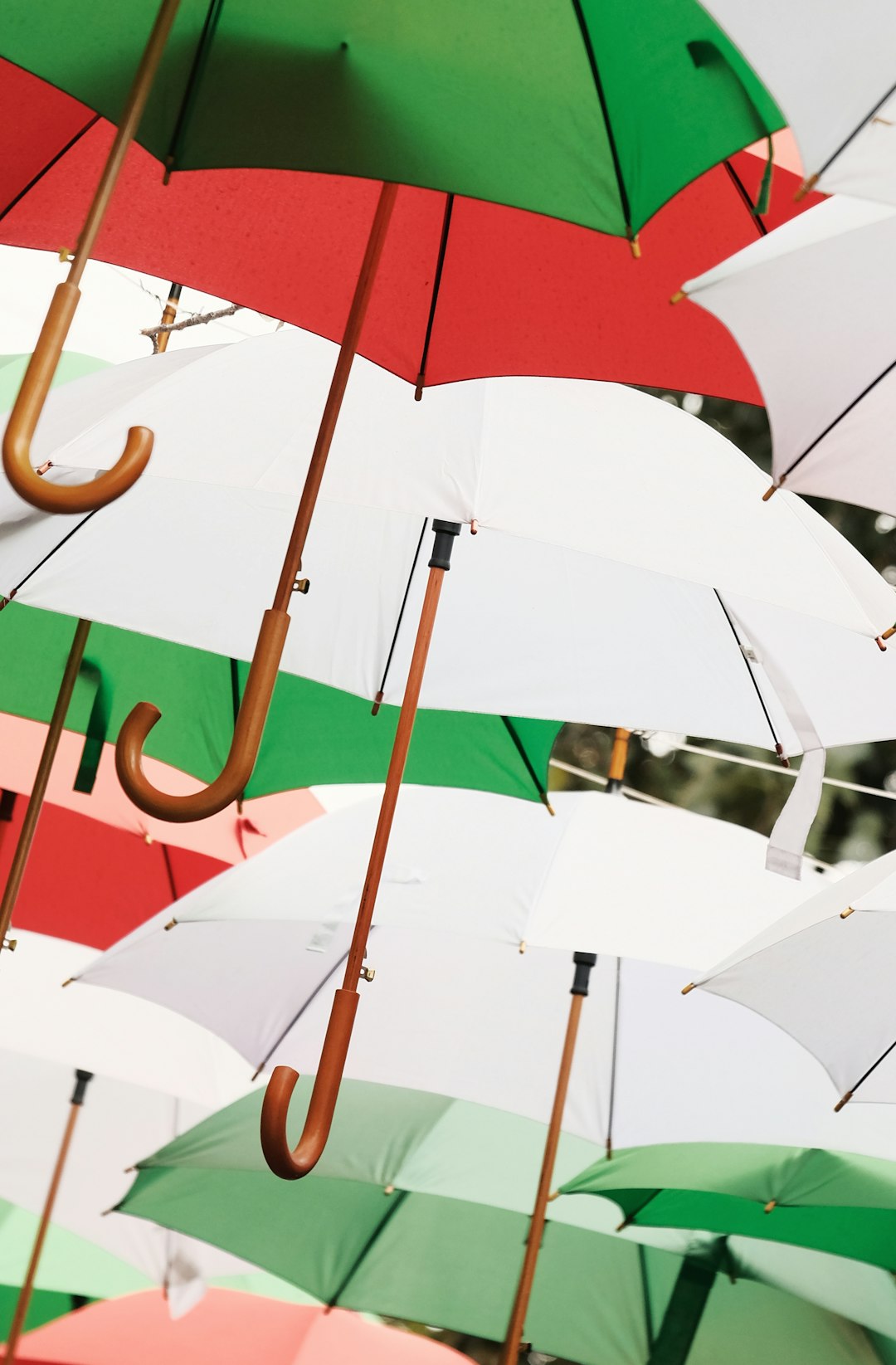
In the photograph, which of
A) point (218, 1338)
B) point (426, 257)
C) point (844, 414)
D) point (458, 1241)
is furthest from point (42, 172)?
point (218, 1338)

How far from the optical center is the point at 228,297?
86.1 inches

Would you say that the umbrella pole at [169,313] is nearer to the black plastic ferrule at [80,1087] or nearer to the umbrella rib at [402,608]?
the umbrella rib at [402,608]

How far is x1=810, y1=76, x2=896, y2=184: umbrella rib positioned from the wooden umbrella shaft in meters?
0.60

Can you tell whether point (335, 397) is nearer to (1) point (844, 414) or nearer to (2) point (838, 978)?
(1) point (844, 414)

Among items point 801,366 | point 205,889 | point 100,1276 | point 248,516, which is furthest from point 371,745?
point 100,1276

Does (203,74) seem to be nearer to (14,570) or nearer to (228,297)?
(228,297)

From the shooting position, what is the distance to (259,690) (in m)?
1.66

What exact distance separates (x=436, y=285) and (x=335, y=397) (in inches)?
15.1

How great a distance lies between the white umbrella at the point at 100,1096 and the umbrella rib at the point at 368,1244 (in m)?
0.51

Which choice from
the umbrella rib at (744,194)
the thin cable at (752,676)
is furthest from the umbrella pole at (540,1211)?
the umbrella rib at (744,194)

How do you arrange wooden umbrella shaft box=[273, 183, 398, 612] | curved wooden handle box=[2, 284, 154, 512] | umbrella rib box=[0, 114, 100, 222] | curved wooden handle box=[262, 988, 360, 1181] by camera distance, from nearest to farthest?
curved wooden handle box=[2, 284, 154, 512]
curved wooden handle box=[262, 988, 360, 1181]
wooden umbrella shaft box=[273, 183, 398, 612]
umbrella rib box=[0, 114, 100, 222]

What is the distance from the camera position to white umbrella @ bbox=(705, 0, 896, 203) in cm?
142

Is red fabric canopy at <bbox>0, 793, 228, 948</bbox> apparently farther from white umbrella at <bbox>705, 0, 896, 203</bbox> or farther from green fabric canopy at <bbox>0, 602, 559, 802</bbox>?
white umbrella at <bbox>705, 0, 896, 203</bbox>

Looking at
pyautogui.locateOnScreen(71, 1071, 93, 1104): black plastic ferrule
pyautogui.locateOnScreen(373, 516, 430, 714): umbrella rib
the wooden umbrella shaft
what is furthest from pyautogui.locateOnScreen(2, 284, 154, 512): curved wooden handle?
pyautogui.locateOnScreen(71, 1071, 93, 1104): black plastic ferrule
